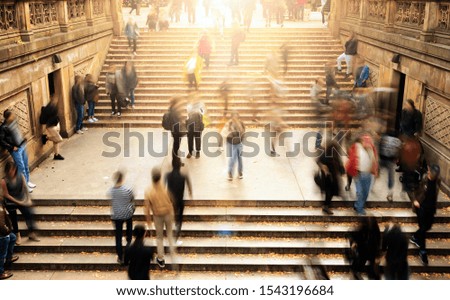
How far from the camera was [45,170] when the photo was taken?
1282 centimetres

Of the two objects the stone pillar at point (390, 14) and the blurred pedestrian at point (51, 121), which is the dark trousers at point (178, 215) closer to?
the blurred pedestrian at point (51, 121)

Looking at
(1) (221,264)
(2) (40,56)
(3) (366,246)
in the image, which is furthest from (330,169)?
(2) (40,56)

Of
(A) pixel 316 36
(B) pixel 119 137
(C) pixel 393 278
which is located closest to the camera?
(C) pixel 393 278

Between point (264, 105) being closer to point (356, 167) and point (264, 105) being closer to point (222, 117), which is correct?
point (222, 117)

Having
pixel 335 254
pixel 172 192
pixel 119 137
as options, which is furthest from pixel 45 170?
pixel 335 254

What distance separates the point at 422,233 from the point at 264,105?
879 centimetres

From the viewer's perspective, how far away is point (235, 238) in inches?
405

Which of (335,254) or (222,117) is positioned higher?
(222,117)

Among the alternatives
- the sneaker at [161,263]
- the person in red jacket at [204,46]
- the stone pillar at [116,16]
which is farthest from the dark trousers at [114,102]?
the sneaker at [161,263]

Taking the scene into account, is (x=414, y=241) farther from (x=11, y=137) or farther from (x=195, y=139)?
(x=11, y=137)

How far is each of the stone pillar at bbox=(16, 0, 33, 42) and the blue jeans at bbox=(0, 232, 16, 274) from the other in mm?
5618

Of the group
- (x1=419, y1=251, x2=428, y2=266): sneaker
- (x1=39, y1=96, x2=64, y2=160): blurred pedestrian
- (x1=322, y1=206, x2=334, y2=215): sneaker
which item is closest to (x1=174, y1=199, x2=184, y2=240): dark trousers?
(x1=322, y1=206, x2=334, y2=215): sneaker

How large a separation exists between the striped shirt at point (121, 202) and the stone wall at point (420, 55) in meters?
7.35
